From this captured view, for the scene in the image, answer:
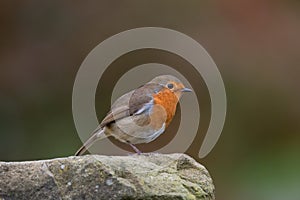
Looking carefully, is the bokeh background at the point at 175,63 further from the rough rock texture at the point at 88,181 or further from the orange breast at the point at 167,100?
the rough rock texture at the point at 88,181

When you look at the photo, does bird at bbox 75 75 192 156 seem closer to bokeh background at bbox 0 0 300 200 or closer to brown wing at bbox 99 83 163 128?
brown wing at bbox 99 83 163 128

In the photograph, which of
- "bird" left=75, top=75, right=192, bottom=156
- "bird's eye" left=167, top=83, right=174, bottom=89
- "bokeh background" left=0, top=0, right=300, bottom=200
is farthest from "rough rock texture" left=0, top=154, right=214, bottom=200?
"bokeh background" left=0, top=0, right=300, bottom=200

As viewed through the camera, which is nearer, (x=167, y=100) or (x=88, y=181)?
(x=88, y=181)

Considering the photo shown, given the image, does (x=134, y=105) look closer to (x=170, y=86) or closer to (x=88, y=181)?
(x=170, y=86)

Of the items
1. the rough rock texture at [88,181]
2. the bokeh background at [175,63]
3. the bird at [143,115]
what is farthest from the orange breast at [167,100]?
the bokeh background at [175,63]

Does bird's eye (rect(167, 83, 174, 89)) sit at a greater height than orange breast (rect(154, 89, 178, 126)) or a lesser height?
greater

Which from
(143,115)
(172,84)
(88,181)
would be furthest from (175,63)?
(88,181)

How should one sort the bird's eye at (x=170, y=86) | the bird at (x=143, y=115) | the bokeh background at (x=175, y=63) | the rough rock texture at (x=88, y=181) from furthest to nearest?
the bokeh background at (x=175, y=63) → the bird's eye at (x=170, y=86) → the bird at (x=143, y=115) → the rough rock texture at (x=88, y=181)
